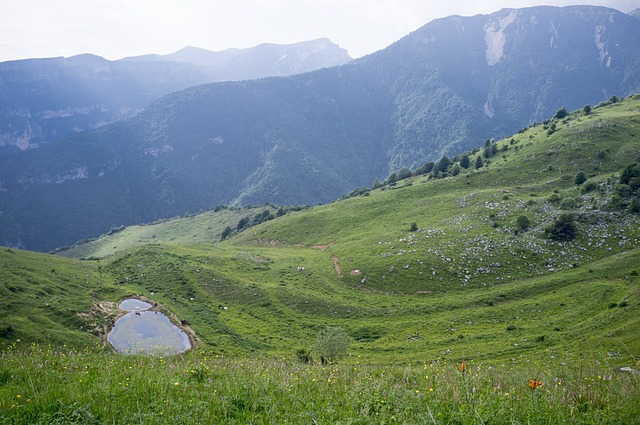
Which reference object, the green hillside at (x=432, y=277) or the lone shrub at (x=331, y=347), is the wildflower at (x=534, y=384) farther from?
the lone shrub at (x=331, y=347)

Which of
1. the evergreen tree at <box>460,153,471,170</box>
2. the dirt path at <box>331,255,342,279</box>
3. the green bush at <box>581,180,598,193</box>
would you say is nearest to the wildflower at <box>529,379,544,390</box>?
the dirt path at <box>331,255,342,279</box>

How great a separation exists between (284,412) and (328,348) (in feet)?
120

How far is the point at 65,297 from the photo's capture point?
56.3 metres

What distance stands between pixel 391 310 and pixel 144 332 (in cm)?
3697

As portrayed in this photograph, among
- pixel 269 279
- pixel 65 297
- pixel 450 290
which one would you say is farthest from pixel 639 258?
pixel 65 297

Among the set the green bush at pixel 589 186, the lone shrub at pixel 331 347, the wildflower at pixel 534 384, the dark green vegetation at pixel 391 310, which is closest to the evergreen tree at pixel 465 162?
the dark green vegetation at pixel 391 310

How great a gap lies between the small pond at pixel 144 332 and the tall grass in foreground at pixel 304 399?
39.2 metres

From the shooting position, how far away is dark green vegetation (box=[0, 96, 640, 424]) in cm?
801

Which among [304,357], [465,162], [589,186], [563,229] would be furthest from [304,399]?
[465,162]

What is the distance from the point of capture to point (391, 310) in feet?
211

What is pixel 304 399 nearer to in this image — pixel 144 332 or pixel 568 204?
pixel 144 332

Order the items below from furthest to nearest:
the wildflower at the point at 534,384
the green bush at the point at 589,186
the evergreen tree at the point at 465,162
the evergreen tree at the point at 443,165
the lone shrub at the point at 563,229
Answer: the evergreen tree at the point at 443,165, the evergreen tree at the point at 465,162, the green bush at the point at 589,186, the lone shrub at the point at 563,229, the wildflower at the point at 534,384

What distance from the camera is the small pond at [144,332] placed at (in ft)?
156

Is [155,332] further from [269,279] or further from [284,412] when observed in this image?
[284,412]
